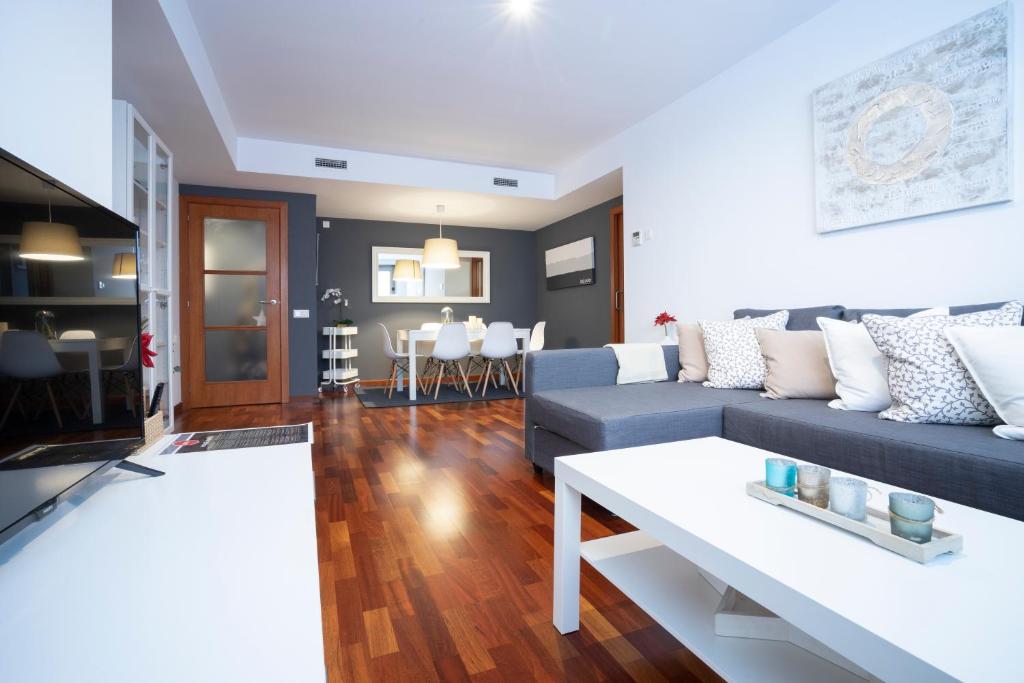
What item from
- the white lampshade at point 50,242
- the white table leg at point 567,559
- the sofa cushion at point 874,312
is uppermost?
the white lampshade at point 50,242

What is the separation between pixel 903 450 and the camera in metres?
1.58

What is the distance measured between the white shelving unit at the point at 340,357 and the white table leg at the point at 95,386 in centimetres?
532

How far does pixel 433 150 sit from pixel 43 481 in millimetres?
4831

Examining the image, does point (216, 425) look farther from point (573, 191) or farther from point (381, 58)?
point (573, 191)

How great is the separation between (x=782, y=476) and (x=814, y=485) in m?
0.07

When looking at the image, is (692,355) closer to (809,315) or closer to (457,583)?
(809,315)

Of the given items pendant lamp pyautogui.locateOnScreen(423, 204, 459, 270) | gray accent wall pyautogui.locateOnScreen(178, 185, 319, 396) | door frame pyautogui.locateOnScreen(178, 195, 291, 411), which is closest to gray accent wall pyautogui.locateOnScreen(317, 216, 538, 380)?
gray accent wall pyautogui.locateOnScreen(178, 185, 319, 396)

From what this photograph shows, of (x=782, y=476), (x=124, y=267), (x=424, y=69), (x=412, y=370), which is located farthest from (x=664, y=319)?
(x=124, y=267)

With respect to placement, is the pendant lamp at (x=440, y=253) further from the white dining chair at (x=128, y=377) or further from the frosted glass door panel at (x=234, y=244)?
the white dining chair at (x=128, y=377)

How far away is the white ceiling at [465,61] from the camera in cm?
290

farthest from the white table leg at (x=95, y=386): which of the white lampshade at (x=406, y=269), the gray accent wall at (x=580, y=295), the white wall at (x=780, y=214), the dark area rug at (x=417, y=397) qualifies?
the white lampshade at (x=406, y=269)

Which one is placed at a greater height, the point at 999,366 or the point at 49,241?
the point at 49,241

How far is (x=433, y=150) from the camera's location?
203 inches

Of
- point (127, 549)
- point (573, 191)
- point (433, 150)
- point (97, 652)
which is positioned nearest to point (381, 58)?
point (433, 150)
